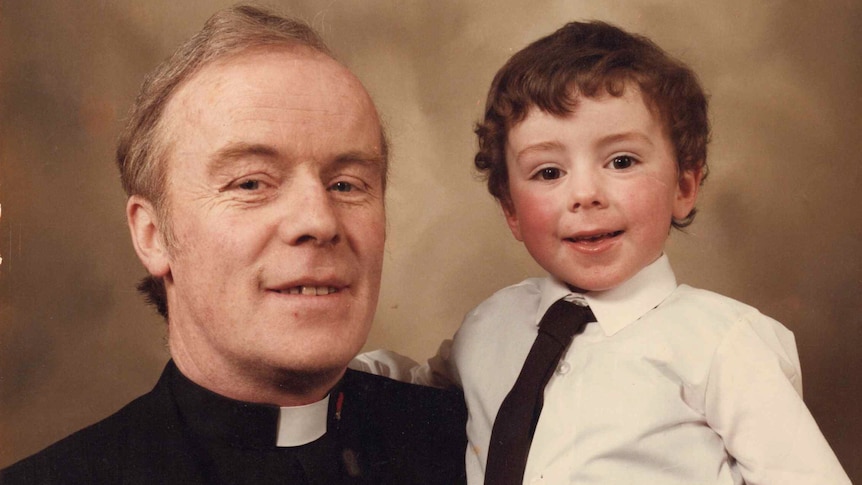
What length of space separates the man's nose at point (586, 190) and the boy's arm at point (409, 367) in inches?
26.3

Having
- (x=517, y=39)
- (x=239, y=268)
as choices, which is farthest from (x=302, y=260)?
(x=517, y=39)

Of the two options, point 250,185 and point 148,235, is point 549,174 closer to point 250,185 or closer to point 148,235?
point 250,185

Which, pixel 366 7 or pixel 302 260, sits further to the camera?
pixel 366 7

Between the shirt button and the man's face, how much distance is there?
527 mm

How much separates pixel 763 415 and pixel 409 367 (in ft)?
3.78

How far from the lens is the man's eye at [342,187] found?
7.01ft

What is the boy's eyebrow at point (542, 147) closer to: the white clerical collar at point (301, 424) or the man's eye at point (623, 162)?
the man's eye at point (623, 162)

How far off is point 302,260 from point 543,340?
0.72 metres

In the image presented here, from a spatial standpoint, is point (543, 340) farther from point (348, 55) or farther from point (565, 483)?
point (348, 55)

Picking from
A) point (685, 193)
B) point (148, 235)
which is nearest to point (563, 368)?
point (685, 193)

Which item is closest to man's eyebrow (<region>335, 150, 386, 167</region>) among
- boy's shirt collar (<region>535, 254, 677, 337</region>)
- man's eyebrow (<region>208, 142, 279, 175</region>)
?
man's eyebrow (<region>208, 142, 279, 175</region>)

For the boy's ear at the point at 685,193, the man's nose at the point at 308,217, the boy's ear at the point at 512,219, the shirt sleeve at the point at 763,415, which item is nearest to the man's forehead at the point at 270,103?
the man's nose at the point at 308,217

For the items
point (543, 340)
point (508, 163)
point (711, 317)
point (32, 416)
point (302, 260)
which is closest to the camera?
point (302, 260)

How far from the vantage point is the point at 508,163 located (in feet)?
8.14
